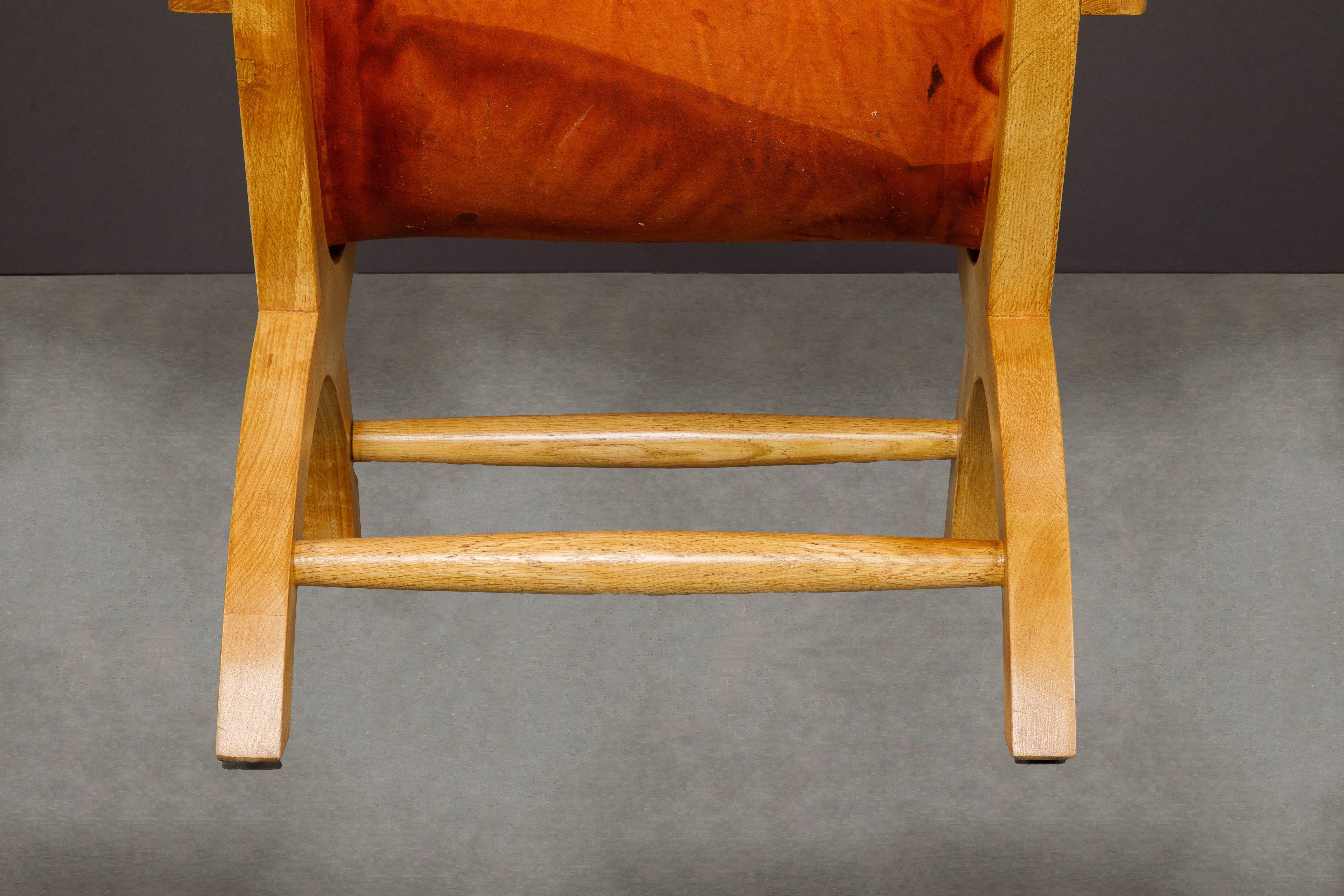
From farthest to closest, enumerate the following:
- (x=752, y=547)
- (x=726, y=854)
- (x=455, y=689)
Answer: (x=455, y=689) → (x=726, y=854) → (x=752, y=547)

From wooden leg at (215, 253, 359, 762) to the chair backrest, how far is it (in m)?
0.08

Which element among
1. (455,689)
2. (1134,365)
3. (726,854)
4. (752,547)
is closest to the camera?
(752,547)

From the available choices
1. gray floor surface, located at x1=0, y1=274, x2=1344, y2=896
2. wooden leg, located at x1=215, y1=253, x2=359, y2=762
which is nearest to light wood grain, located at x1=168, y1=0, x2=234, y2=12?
wooden leg, located at x1=215, y1=253, x2=359, y2=762

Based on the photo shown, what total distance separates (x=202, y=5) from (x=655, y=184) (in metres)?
0.27

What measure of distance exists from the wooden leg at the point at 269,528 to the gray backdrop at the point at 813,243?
0.91m

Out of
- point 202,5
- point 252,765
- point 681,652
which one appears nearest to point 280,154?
point 202,5

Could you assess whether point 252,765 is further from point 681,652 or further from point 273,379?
point 681,652

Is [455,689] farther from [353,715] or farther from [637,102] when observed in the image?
[637,102]

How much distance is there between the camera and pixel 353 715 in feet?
3.52

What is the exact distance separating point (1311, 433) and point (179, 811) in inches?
43.3

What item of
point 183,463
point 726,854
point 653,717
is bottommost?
point 726,854

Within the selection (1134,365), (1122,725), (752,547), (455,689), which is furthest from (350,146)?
(1134,365)

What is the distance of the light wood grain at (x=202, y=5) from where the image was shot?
2.29ft

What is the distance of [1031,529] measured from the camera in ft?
2.27
